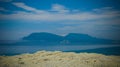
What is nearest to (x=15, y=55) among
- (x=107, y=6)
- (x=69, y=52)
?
(x=69, y=52)

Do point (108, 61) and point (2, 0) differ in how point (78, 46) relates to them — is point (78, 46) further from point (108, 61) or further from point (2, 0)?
point (2, 0)

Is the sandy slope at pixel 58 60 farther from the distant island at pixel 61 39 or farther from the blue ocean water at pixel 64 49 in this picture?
the distant island at pixel 61 39

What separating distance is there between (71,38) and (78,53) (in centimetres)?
35

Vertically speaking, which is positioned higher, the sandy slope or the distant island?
the distant island

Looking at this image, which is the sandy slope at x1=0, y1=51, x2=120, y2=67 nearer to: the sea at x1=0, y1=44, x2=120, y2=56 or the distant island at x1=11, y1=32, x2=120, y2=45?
the sea at x1=0, y1=44, x2=120, y2=56

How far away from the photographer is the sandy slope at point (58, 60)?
20.2 feet

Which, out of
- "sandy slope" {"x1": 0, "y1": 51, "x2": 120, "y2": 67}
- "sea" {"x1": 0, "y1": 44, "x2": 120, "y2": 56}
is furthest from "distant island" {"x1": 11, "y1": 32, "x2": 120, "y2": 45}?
"sandy slope" {"x1": 0, "y1": 51, "x2": 120, "y2": 67}

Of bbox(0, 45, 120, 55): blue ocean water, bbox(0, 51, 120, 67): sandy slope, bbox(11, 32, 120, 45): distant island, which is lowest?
bbox(0, 51, 120, 67): sandy slope

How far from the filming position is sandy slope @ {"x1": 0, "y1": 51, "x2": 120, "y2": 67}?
20.2 ft

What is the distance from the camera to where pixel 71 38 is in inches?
245

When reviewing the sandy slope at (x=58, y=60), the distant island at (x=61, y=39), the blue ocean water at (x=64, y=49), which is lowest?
the sandy slope at (x=58, y=60)

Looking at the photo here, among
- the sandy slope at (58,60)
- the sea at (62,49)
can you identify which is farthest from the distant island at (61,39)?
the sandy slope at (58,60)

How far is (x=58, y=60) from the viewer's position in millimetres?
6203

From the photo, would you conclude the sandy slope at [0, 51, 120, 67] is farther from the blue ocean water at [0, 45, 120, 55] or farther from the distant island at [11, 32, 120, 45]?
the distant island at [11, 32, 120, 45]
